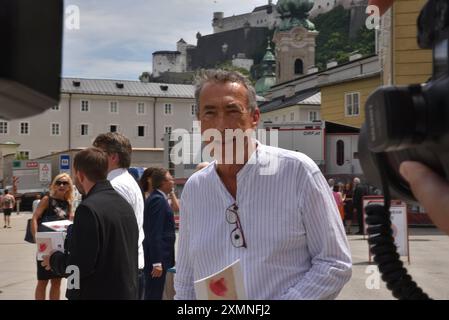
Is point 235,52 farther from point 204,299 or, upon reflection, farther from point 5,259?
point 204,299

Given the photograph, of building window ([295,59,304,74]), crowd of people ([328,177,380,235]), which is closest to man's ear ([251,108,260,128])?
crowd of people ([328,177,380,235])

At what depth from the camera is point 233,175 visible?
2828 mm

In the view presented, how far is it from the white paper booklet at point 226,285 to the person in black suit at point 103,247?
1895 millimetres

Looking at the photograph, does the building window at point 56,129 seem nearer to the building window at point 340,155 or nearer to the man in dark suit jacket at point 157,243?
the building window at point 340,155

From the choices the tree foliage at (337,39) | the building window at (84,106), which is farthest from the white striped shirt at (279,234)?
the tree foliage at (337,39)

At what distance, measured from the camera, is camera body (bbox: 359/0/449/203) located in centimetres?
110

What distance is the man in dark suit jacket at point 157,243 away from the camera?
22.6 ft

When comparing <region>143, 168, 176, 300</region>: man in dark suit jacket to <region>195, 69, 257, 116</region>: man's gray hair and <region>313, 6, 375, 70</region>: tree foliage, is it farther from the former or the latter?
<region>313, 6, 375, 70</region>: tree foliage

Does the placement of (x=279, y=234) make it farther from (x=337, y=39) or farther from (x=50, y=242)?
(x=337, y=39)

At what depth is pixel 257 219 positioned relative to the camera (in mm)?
2646

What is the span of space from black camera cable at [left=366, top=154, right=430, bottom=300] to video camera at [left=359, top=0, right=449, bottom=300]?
0.45 ft

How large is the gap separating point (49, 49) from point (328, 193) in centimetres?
186

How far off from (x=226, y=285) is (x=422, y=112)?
1.42 metres
